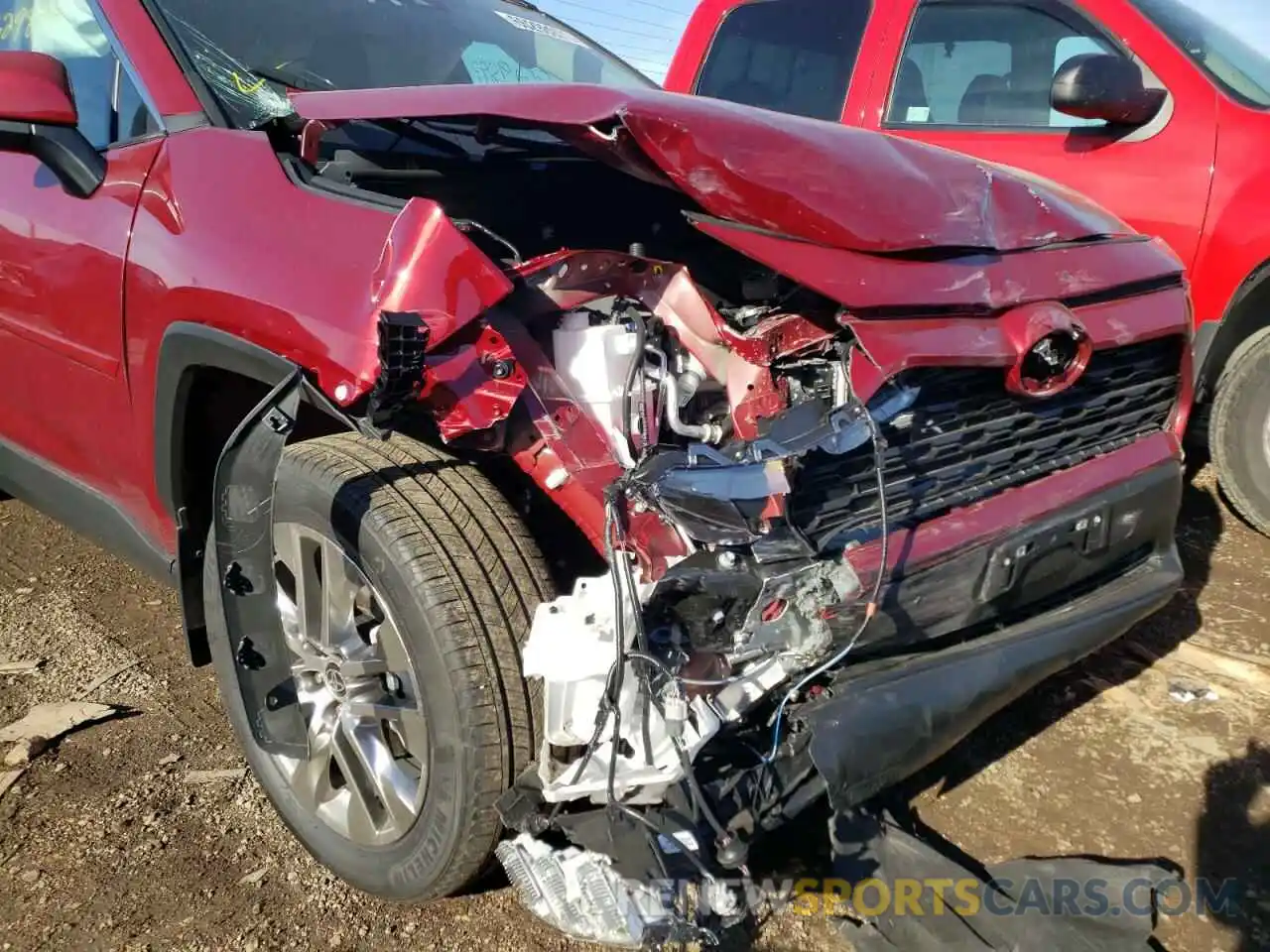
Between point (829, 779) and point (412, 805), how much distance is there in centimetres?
82

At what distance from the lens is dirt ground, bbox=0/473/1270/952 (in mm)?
2002

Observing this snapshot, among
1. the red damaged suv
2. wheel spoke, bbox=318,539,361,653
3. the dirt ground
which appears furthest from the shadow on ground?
wheel spoke, bbox=318,539,361,653

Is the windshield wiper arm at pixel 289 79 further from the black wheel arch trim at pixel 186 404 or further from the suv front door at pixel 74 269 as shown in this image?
the black wheel arch trim at pixel 186 404

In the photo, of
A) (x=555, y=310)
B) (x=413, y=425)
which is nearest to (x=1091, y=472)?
(x=555, y=310)

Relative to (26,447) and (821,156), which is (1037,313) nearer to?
(821,156)

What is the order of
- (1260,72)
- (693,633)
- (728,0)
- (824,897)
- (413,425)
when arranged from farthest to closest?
(728,0), (1260,72), (824,897), (413,425), (693,633)

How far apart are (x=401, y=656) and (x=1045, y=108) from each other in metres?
3.04

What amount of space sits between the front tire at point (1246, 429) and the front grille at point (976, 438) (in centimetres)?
130

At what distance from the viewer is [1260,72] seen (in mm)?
3508

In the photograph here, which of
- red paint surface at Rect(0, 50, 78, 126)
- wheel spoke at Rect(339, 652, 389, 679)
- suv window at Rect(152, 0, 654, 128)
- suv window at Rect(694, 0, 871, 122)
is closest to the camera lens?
wheel spoke at Rect(339, 652, 389, 679)

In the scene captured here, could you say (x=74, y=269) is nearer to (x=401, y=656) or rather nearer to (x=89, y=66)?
(x=89, y=66)

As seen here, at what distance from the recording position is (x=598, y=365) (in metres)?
1.88

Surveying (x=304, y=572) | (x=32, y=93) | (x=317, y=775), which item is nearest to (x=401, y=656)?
(x=304, y=572)

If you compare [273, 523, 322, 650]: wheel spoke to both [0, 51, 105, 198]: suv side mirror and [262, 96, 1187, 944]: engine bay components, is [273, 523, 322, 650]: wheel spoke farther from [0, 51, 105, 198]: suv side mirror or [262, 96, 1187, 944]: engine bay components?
[0, 51, 105, 198]: suv side mirror
